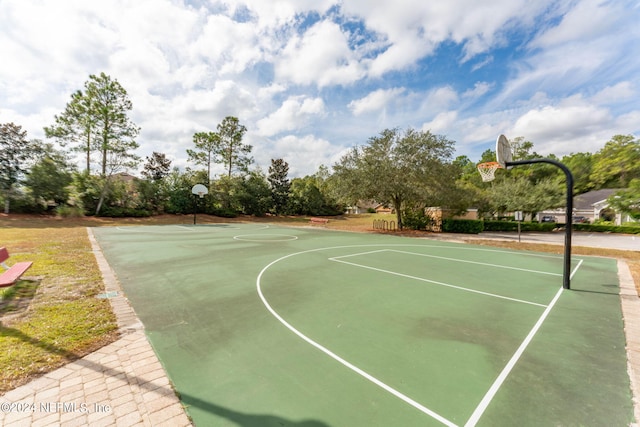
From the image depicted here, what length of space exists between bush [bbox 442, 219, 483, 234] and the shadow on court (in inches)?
866

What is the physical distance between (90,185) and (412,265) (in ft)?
105

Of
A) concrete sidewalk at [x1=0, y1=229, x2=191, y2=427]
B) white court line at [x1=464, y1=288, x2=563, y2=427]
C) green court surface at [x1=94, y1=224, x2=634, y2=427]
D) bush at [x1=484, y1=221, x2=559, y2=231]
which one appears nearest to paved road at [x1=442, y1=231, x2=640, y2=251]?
bush at [x1=484, y1=221, x2=559, y2=231]

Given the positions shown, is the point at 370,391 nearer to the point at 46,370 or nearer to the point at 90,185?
the point at 46,370

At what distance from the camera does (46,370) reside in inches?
114

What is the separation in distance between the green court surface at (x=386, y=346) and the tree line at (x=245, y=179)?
6.85 m

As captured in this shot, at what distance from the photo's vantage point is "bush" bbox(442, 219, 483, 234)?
20.9 m

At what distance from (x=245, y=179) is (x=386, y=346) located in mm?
34250

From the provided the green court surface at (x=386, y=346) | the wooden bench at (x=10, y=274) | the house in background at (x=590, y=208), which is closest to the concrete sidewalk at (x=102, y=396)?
the green court surface at (x=386, y=346)

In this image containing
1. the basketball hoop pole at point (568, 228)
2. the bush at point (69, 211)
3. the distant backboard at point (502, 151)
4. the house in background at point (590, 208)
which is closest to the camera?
the basketball hoop pole at point (568, 228)

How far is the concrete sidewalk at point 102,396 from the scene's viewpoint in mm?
2277

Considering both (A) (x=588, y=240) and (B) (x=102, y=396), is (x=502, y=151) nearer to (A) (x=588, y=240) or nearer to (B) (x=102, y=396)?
(B) (x=102, y=396)

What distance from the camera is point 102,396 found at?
256cm

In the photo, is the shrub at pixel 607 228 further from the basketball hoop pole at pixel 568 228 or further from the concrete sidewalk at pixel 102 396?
the concrete sidewalk at pixel 102 396

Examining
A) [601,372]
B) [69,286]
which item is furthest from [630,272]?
[69,286]
